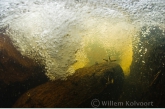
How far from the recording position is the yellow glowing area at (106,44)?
1.92 metres

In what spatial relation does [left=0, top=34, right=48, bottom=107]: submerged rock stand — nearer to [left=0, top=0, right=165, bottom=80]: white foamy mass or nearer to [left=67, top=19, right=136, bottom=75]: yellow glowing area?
[left=0, top=0, right=165, bottom=80]: white foamy mass

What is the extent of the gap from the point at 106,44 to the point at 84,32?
312mm

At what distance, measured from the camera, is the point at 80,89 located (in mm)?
1815

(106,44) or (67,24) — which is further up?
(67,24)

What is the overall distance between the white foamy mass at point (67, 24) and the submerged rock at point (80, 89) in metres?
0.11

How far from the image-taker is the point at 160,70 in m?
1.82

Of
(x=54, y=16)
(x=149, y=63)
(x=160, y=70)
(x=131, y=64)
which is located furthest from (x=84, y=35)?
(x=160, y=70)

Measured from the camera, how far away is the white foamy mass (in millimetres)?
2004

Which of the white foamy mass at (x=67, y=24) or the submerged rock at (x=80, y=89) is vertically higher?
the white foamy mass at (x=67, y=24)

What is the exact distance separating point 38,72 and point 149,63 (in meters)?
1.21
